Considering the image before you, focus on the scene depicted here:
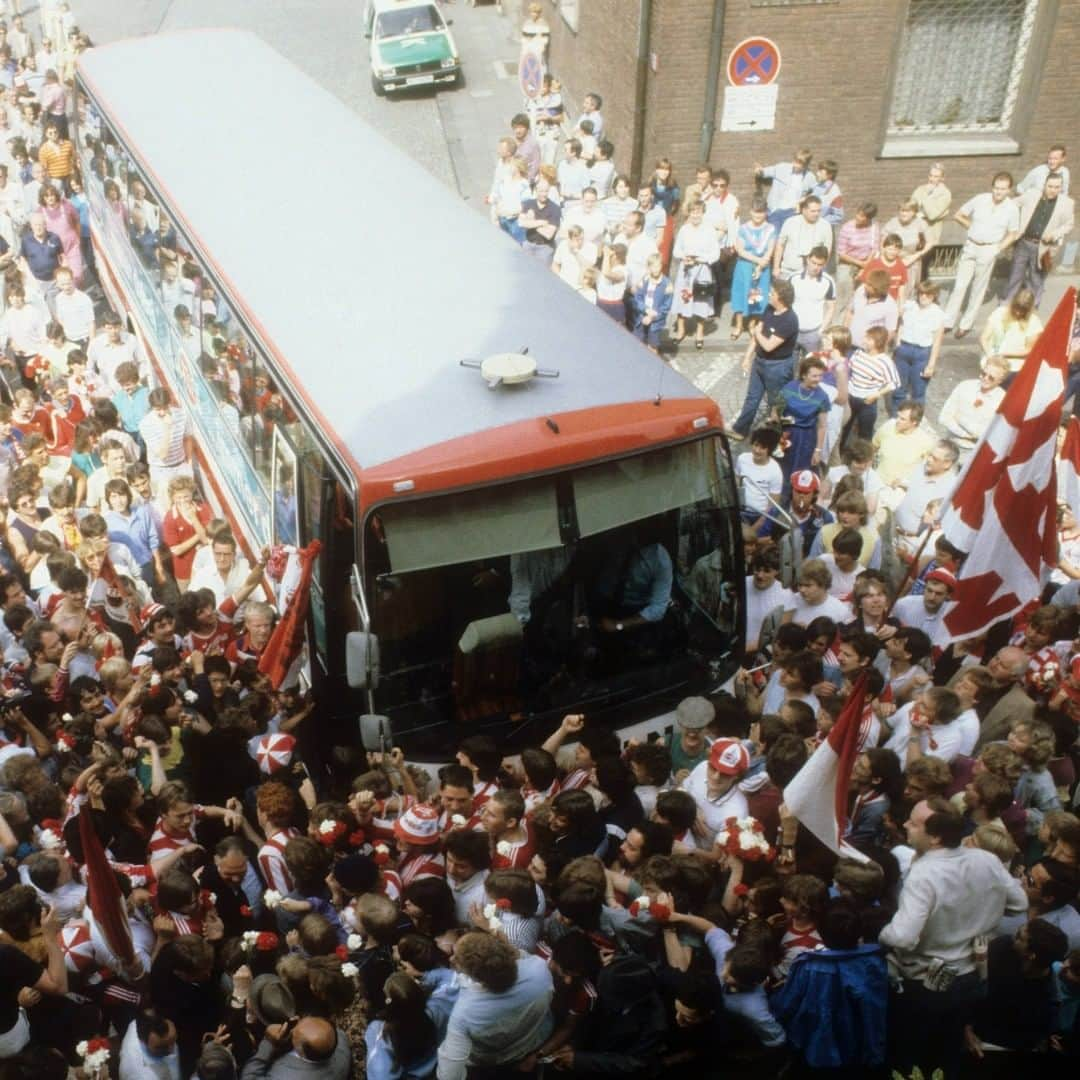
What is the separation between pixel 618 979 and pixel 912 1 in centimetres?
1266

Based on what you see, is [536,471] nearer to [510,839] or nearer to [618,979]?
[510,839]

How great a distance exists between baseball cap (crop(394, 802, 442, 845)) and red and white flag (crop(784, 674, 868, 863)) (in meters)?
1.56

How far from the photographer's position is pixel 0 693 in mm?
6434

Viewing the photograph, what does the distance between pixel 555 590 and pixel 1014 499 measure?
8.19ft

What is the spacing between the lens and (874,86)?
14.1 metres

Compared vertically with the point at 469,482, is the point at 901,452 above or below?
below

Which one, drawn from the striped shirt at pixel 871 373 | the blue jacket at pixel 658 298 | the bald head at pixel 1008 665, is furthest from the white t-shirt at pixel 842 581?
the blue jacket at pixel 658 298

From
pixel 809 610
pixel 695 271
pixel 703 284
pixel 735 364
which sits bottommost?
pixel 735 364

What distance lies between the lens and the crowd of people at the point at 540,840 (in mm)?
4684

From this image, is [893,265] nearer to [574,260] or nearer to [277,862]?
[574,260]

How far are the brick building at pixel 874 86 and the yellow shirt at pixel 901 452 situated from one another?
6765mm

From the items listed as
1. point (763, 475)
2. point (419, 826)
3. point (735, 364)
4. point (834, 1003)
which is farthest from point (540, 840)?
point (735, 364)

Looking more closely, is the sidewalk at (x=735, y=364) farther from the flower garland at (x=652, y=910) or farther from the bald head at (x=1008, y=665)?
the flower garland at (x=652, y=910)

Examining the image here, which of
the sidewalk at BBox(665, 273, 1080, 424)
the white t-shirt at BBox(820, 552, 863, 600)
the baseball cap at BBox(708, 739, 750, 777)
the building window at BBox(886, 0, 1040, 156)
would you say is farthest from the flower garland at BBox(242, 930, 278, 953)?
the building window at BBox(886, 0, 1040, 156)
